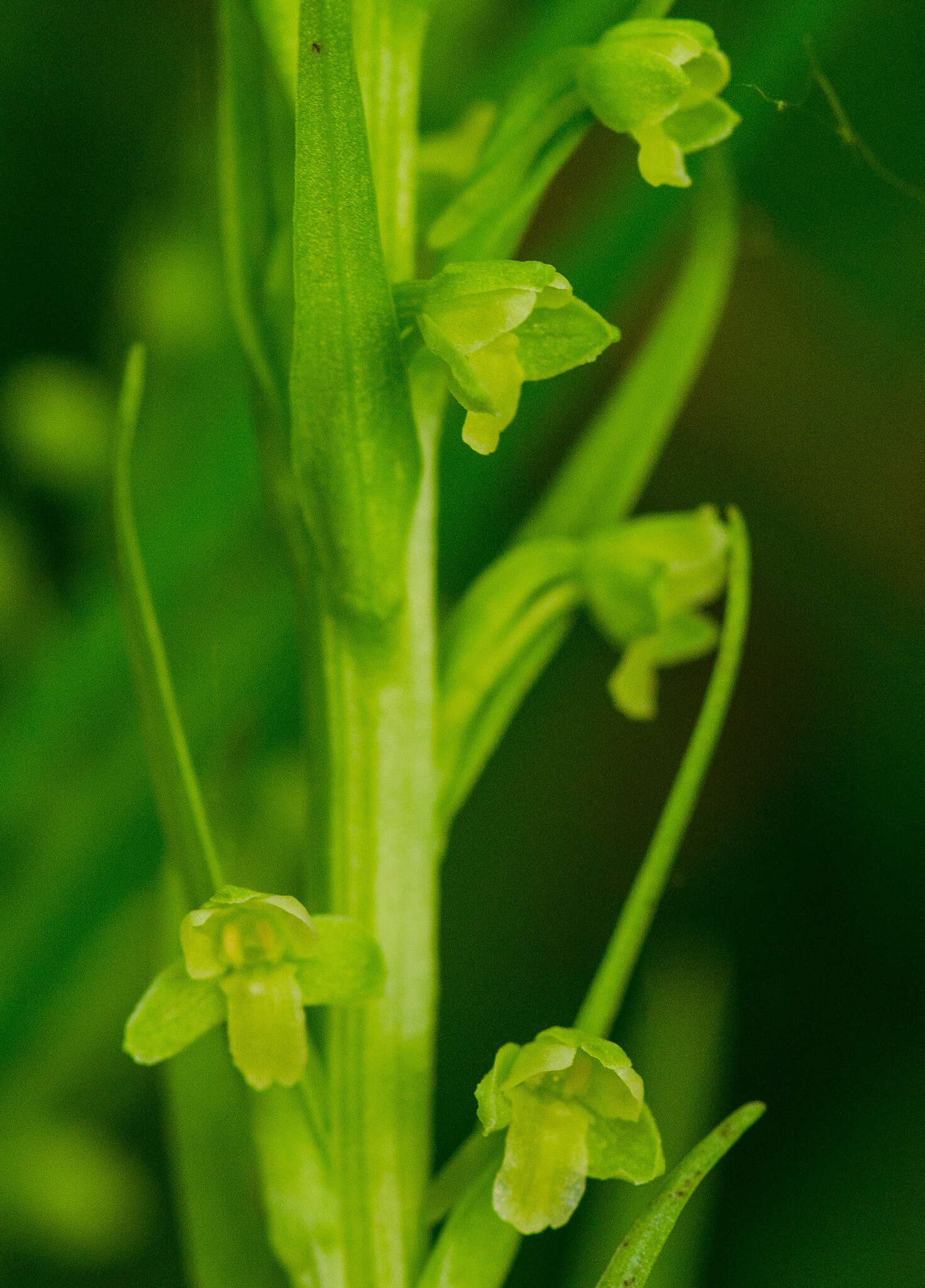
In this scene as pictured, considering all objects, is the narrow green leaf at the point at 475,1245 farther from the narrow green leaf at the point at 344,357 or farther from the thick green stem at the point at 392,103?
the thick green stem at the point at 392,103

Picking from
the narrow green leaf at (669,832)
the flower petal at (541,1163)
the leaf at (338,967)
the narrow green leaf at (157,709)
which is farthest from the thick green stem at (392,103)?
the flower petal at (541,1163)

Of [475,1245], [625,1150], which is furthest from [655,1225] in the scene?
[475,1245]

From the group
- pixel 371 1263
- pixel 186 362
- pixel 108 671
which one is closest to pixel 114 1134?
pixel 108 671

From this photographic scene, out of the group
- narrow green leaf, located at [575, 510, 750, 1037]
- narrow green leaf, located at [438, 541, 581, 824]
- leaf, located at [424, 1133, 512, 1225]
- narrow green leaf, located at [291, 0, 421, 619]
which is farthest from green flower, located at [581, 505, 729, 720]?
leaf, located at [424, 1133, 512, 1225]

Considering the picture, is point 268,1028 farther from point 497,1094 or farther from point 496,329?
point 496,329

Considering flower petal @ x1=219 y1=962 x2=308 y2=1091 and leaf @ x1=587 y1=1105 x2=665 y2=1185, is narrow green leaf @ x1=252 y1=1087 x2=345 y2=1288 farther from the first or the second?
leaf @ x1=587 y1=1105 x2=665 y2=1185
